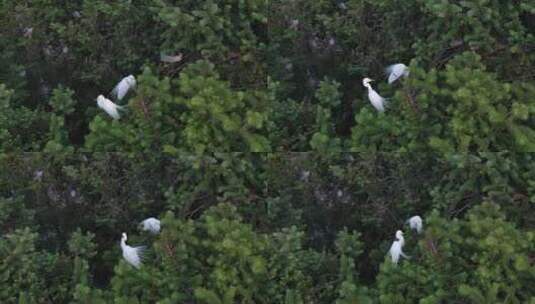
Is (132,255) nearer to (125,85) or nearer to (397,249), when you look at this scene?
(125,85)

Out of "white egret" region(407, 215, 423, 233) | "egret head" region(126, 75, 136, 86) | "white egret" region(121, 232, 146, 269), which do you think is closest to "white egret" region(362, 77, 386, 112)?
"white egret" region(407, 215, 423, 233)

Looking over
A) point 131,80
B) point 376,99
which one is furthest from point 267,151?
point 131,80

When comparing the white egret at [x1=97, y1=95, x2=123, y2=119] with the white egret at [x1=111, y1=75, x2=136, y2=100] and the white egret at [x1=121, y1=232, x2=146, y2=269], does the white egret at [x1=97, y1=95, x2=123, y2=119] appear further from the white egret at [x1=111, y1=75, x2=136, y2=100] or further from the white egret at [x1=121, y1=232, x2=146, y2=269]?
the white egret at [x1=121, y1=232, x2=146, y2=269]

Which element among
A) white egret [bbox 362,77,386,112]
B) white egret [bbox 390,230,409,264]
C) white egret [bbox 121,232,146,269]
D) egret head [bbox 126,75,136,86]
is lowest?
white egret [bbox 121,232,146,269]

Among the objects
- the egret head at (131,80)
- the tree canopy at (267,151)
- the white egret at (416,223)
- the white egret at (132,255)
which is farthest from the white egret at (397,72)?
the white egret at (132,255)

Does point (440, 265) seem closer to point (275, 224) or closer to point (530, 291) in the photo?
point (530, 291)

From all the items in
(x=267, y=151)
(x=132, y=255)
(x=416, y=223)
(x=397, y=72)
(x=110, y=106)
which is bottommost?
(x=132, y=255)

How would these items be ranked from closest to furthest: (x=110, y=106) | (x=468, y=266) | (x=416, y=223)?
(x=468, y=266) < (x=416, y=223) < (x=110, y=106)

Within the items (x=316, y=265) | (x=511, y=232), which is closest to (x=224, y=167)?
(x=316, y=265)
